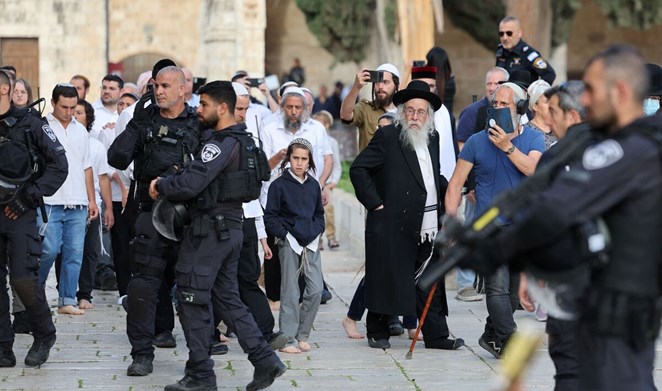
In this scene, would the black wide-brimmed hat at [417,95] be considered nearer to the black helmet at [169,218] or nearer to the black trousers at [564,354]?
the black helmet at [169,218]

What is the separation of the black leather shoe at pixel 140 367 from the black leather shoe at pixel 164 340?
95cm

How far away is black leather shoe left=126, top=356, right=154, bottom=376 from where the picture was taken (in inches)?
332

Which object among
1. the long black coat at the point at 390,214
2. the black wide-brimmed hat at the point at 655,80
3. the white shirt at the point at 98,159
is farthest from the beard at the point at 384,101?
the white shirt at the point at 98,159

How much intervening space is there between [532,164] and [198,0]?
27.7 metres

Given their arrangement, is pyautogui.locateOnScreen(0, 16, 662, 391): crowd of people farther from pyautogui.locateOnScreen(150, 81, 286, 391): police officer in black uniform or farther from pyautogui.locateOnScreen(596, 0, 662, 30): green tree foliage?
pyautogui.locateOnScreen(596, 0, 662, 30): green tree foliage

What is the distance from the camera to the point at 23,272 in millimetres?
8414

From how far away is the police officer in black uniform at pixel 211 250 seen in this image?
25.1 feet

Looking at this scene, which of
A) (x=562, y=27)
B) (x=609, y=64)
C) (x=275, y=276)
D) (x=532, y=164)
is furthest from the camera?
(x=562, y=27)

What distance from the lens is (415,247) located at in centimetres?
932

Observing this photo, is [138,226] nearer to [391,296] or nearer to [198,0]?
[391,296]

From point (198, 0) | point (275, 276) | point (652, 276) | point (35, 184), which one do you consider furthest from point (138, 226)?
point (198, 0)

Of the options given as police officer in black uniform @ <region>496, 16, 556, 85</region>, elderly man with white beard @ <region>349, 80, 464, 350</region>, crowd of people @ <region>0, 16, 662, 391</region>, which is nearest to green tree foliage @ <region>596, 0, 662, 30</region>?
police officer in black uniform @ <region>496, 16, 556, 85</region>

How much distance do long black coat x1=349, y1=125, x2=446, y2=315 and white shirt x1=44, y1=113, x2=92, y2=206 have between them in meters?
2.59

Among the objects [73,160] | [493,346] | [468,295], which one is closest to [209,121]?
[493,346]
